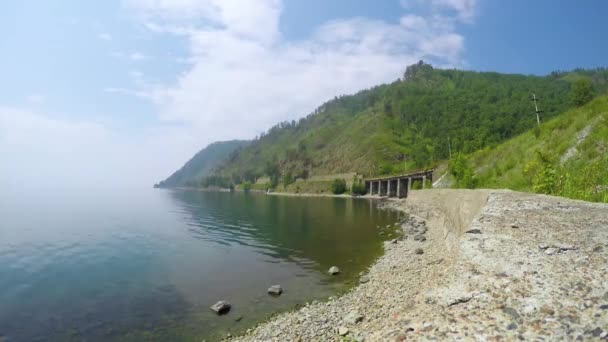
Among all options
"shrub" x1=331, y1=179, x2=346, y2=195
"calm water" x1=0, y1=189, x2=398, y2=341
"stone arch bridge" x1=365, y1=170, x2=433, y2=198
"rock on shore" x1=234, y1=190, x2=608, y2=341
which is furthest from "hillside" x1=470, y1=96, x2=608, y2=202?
"shrub" x1=331, y1=179, x2=346, y2=195

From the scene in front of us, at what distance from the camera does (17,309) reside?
22.8 m

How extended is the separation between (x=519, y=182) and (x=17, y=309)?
53279 mm

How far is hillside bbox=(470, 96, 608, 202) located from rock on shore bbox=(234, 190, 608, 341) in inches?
333

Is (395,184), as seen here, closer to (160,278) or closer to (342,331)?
(160,278)

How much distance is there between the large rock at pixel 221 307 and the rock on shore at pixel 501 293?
161 inches

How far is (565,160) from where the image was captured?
36812mm

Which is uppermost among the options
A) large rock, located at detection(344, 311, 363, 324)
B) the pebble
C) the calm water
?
the pebble

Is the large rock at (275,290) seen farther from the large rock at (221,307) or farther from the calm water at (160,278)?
the large rock at (221,307)

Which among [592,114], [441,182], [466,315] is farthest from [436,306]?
[441,182]

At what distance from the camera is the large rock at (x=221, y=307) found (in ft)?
70.7

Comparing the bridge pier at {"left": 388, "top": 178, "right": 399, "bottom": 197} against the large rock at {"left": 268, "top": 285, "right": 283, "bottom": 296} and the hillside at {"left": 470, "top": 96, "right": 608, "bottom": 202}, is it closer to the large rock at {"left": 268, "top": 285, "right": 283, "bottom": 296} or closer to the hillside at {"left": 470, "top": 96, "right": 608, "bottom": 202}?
the hillside at {"left": 470, "top": 96, "right": 608, "bottom": 202}

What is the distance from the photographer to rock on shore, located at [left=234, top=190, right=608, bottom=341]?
8.45 m

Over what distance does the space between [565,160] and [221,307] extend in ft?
135

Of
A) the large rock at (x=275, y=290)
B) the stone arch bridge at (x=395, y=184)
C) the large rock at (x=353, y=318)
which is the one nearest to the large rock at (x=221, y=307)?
the large rock at (x=275, y=290)
